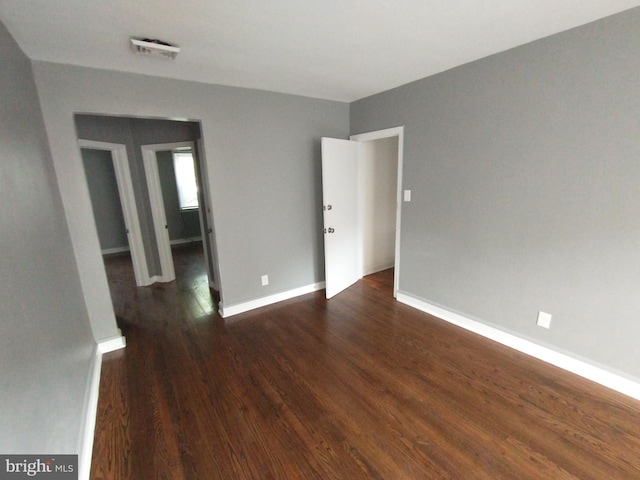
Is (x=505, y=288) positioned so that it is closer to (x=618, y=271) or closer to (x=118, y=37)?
(x=618, y=271)

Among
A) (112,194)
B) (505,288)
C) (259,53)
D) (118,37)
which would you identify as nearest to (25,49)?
(118,37)

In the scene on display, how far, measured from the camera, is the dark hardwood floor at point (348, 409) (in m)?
1.49

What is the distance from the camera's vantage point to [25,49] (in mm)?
1889

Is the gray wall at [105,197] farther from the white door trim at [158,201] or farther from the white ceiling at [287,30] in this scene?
the white ceiling at [287,30]

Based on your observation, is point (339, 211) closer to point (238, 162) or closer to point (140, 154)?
point (238, 162)

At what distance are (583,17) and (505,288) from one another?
196 cm

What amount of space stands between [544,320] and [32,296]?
3.35 meters

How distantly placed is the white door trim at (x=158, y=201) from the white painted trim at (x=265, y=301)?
172 cm

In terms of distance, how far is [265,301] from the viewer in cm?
344

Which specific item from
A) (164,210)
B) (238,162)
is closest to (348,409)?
(238,162)

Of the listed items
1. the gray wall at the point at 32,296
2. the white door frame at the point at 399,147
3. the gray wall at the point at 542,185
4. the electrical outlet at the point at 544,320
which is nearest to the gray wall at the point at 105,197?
the gray wall at the point at 32,296

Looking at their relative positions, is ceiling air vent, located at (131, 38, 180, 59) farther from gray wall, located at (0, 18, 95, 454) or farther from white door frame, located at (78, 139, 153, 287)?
white door frame, located at (78, 139, 153, 287)

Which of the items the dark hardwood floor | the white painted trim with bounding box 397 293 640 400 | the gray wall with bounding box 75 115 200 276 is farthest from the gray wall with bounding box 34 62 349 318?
the white painted trim with bounding box 397 293 640 400

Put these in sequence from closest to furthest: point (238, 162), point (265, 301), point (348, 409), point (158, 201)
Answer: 1. point (348, 409)
2. point (238, 162)
3. point (265, 301)
4. point (158, 201)
